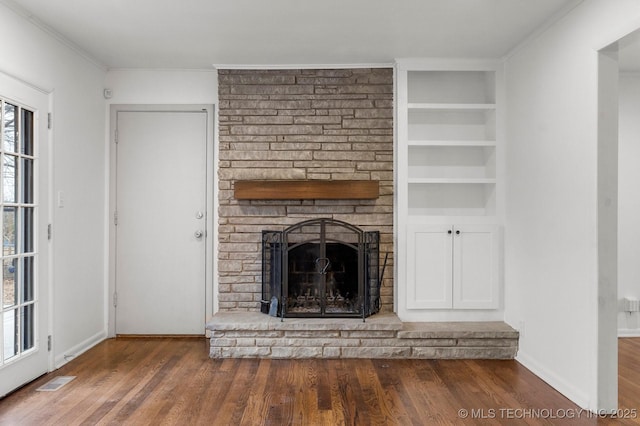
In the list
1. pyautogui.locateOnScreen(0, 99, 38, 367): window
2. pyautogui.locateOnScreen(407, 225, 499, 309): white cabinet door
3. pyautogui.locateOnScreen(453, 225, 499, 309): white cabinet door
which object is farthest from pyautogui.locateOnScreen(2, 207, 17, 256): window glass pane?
pyautogui.locateOnScreen(453, 225, 499, 309): white cabinet door

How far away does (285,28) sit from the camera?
3.20m

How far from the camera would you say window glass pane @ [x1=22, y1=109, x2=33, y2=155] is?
2.98 meters

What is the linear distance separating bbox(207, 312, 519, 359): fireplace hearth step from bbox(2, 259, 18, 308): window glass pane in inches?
52.0

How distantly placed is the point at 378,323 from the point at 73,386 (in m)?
2.14

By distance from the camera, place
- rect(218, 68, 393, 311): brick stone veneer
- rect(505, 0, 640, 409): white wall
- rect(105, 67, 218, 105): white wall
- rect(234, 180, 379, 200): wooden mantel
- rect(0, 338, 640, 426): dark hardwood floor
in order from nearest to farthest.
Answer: rect(0, 338, 640, 426): dark hardwood floor → rect(505, 0, 640, 409): white wall → rect(234, 180, 379, 200): wooden mantel → rect(218, 68, 393, 311): brick stone veneer → rect(105, 67, 218, 105): white wall

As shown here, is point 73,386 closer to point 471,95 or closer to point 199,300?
point 199,300

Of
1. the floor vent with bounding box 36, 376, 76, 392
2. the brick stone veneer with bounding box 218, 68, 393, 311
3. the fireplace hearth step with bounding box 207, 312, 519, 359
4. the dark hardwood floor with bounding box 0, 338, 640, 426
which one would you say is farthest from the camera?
the brick stone veneer with bounding box 218, 68, 393, 311

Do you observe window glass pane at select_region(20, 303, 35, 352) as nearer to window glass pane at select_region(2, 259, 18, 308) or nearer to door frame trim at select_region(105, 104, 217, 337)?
window glass pane at select_region(2, 259, 18, 308)

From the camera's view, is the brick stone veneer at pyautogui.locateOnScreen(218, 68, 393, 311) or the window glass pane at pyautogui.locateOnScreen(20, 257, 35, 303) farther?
the brick stone veneer at pyautogui.locateOnScreen(218, 68, 393, 311)

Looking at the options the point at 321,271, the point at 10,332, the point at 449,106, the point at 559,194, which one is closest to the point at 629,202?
the point at 559,194

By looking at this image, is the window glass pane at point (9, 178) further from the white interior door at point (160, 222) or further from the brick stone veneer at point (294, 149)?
the brick stone veneer at point (294, 149)

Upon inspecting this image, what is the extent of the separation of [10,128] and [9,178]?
0.31 meters

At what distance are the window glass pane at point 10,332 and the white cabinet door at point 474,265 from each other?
10.3 ft

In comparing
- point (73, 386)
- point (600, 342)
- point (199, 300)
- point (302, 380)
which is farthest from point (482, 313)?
point (73, 386)
